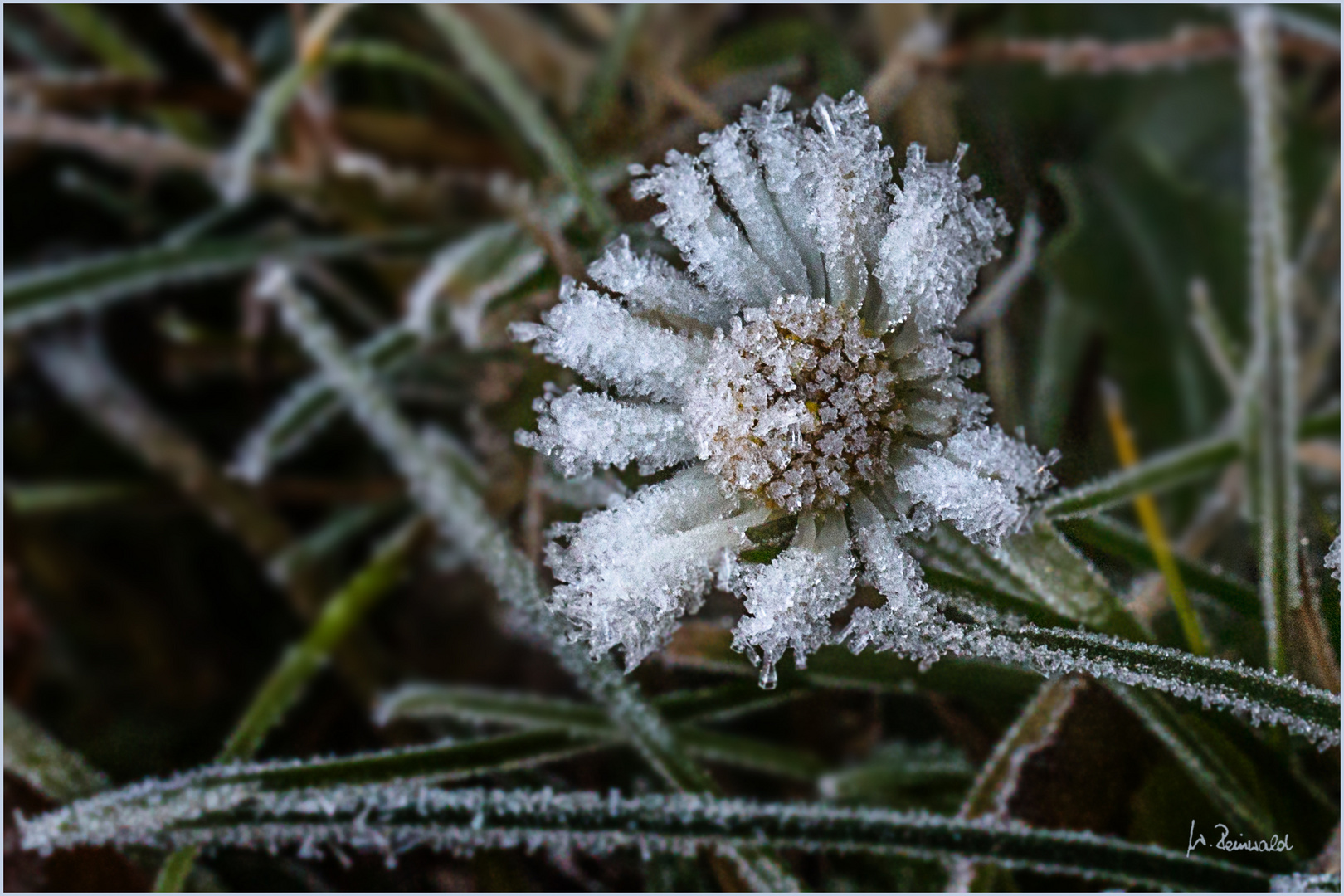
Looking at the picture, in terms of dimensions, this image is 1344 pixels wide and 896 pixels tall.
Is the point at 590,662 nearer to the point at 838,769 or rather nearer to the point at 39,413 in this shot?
the point at 838,769

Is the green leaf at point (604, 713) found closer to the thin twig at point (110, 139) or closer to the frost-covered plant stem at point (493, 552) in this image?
the frost-covered plant stem at point (493, 552)

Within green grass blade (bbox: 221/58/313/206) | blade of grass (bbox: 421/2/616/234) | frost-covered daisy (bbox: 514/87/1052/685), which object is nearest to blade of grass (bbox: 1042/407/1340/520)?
frost-covered daisy (bbox: 514/87/1052/685)

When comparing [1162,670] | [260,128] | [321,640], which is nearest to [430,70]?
[260,128]

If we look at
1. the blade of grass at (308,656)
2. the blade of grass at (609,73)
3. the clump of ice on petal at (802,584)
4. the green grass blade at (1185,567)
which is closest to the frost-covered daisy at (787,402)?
the clump of ice on petal at (802,584)

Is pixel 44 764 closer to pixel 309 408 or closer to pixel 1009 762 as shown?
pixel 309 408
